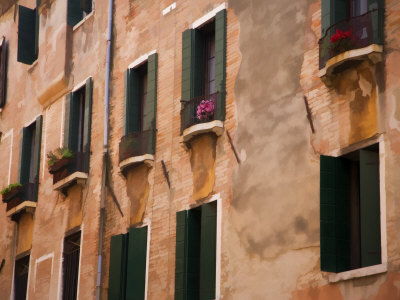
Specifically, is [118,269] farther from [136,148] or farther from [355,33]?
[355,33]

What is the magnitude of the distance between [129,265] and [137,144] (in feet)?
7.90

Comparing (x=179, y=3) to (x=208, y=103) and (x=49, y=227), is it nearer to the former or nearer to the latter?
(x=208, y=103)

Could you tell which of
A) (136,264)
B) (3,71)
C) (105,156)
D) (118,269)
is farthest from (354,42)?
(3,71)

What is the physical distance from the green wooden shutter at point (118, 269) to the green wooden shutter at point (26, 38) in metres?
7.85

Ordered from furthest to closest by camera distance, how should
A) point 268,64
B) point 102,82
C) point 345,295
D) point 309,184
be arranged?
point 102,82 < point 268,64 < point 309,184 < point 345,295

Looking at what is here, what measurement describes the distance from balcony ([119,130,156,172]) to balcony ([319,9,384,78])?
5.22 meters

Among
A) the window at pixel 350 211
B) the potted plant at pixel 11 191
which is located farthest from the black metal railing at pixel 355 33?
the potted plant at pixel 11 191

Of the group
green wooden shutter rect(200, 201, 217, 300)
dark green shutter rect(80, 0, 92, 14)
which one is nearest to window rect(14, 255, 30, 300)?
dark green shutter rect(80, 0, 92, 14)

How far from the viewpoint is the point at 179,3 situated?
2223cm

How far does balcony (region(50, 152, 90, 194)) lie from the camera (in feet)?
79.2

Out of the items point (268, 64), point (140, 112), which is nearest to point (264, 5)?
point (268, 64)

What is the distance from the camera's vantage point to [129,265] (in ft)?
71.5

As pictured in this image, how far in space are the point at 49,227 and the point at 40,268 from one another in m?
0.97

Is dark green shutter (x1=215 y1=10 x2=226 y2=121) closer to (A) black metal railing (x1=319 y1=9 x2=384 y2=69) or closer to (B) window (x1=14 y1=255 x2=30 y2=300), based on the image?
(A) black metal railing (x1=319 y1=9 x2=384 y2=69)
